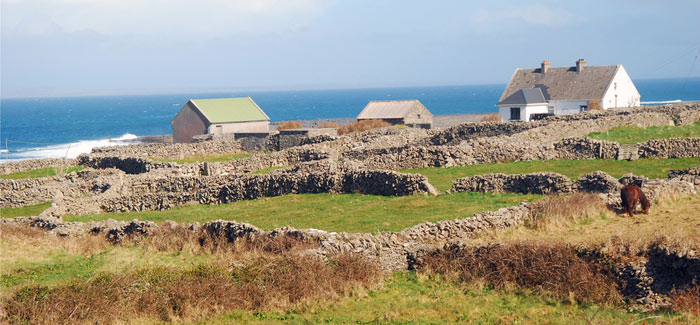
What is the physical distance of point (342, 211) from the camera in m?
25.5

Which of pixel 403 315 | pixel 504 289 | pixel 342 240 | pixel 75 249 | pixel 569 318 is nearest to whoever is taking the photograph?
pixel 569 318

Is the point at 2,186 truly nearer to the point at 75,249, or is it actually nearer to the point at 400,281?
the point at 75,249

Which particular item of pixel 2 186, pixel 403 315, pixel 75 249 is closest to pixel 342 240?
pixel 403 315

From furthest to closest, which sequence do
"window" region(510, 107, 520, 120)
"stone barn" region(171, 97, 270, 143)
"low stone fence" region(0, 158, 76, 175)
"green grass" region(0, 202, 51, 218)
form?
"window" region(510, 107, 520, 120), "stone barn" region(171, 97, 270, 143), "low stone fence" region(0, 158, 76, 175), "green grass" region(0, 202, 51, 218)

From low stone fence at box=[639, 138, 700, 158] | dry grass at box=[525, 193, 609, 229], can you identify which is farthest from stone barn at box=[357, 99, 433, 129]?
dry grass at box=[525, 193, 609, 229]

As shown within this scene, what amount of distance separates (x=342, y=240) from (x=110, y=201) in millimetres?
16538

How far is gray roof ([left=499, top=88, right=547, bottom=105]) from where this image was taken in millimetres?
67188

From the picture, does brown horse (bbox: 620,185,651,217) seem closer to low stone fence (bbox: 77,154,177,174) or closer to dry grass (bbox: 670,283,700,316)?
dry grass (bbox: 670,283,700,316)

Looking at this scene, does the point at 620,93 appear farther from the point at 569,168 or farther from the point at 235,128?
the point at 569,168

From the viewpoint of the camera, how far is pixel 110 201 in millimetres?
31969

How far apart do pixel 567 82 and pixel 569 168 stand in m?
42.4

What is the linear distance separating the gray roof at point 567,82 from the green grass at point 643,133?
84.6ft

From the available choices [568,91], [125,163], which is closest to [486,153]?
[125,163]

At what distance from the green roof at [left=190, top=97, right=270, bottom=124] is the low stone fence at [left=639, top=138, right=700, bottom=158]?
39049mm
